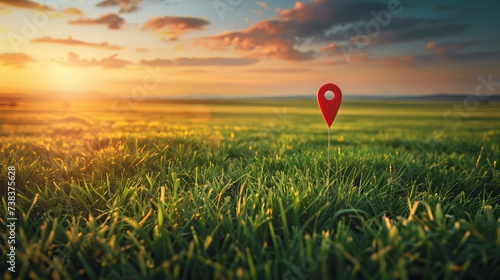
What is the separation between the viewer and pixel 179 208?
3.10 metres

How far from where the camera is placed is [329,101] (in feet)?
13.4

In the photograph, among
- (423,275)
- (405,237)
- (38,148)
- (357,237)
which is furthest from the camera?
(38,148)

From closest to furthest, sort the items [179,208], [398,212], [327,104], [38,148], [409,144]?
[179,208] → [398,212] → [327,104] → [38,148] → [409,144]

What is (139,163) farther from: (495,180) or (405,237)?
(495,180)

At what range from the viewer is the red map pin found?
406cm

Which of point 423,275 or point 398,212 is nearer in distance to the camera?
point 423,275

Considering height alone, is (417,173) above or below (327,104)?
below

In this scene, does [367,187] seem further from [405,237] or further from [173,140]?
[173,140]

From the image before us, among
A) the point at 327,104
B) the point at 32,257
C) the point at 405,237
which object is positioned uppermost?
the point at 327,104

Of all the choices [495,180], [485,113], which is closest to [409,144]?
[495,180]

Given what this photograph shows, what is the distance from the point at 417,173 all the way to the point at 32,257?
4624 millimetres

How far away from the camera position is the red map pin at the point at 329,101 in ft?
13.3

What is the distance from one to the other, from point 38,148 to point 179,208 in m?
4.60

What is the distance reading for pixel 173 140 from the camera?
7062mm
